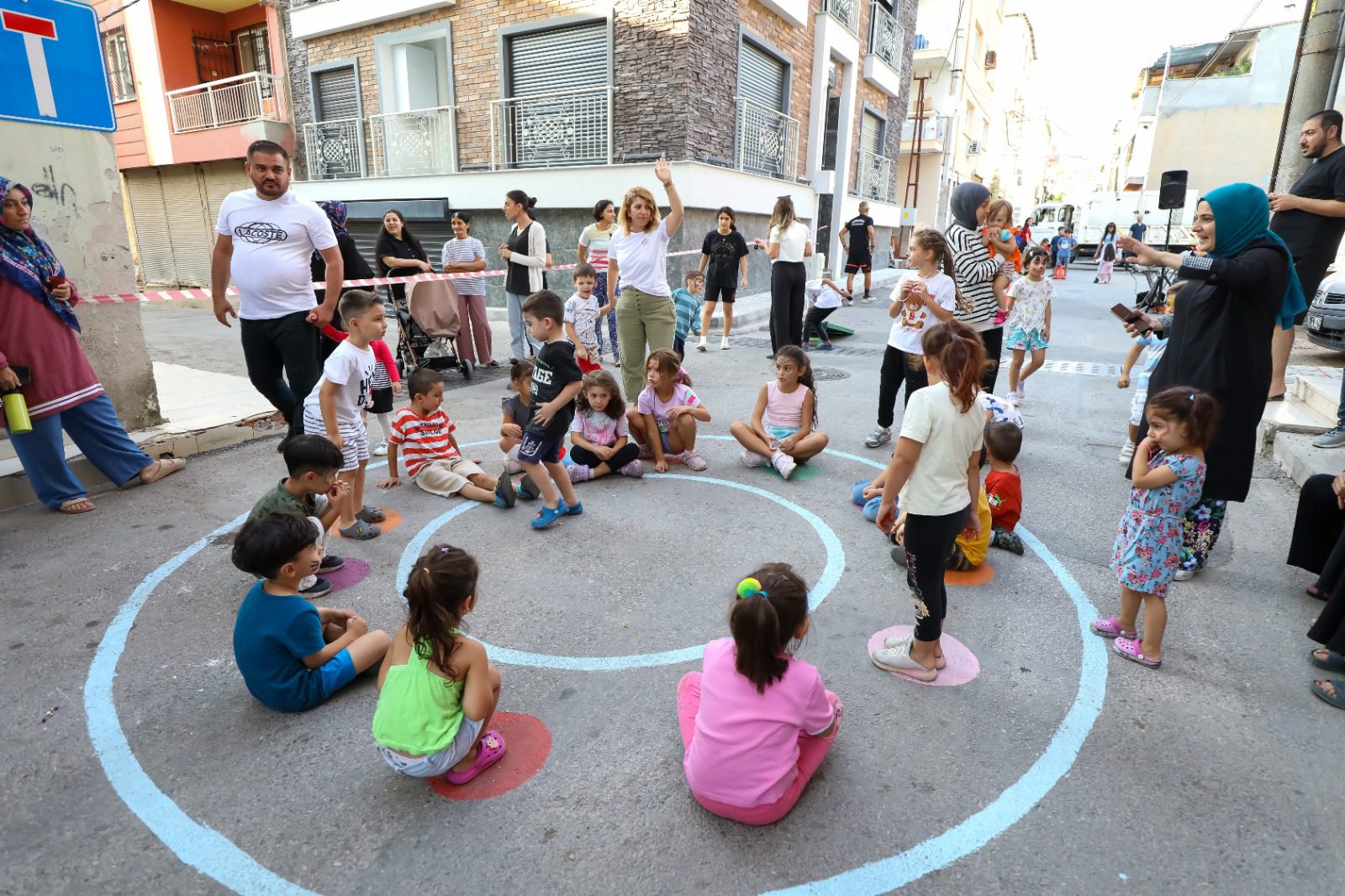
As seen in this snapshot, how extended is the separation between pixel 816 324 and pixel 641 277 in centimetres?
502

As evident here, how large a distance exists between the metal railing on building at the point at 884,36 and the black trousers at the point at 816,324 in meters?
12.5

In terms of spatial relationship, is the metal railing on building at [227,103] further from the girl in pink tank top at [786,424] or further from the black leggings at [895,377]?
the black leggings at [895,377]

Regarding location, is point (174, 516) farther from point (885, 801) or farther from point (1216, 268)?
point (1216, 268)

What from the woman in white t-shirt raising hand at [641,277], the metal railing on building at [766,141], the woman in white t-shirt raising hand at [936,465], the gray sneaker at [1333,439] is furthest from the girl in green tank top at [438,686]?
the metal railing on building at [766,141]

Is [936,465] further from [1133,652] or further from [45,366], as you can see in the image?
[45,366]

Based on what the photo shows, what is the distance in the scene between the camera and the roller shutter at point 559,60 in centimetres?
1287

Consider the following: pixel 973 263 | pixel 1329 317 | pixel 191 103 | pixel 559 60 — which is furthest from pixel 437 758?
pixel 191 103

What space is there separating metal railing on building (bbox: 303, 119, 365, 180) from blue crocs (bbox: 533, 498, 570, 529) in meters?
14.0

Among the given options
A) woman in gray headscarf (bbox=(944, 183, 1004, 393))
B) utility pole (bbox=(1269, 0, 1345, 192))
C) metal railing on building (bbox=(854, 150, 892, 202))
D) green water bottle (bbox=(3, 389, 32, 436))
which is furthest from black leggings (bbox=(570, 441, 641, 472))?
metal railing on building (bbox=(854, 150, 892, 202))

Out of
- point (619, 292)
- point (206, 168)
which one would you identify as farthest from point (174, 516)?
point (206, 168)

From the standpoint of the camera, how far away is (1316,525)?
357cm

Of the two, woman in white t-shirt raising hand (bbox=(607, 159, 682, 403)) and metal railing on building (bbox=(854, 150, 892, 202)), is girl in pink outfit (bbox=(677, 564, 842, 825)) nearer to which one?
woman in white t-shirt raising hand (bbox=(607, 159, 682, 403))

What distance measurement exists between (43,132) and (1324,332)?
1203 cm

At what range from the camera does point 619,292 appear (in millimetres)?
6445
